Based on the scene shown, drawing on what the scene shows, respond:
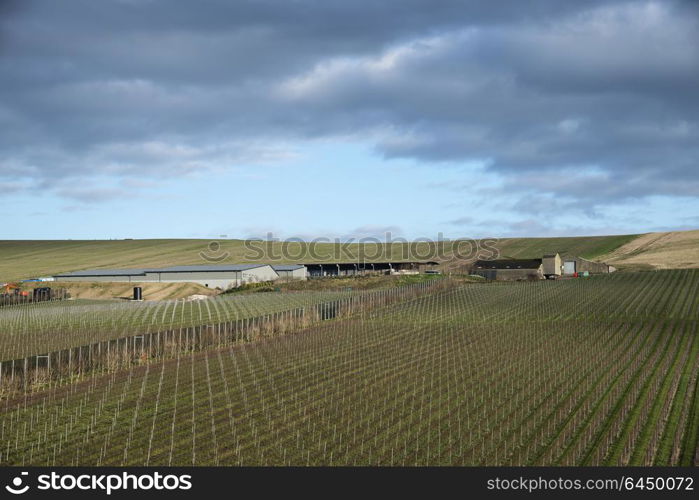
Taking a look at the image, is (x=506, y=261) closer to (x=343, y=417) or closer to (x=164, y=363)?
(x=164, y=363)

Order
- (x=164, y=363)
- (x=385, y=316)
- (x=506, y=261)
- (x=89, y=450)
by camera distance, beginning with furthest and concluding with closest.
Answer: (x=506, y=261)
(x=385, y=316)
(x=164, y=363)
(x=89, y=450)

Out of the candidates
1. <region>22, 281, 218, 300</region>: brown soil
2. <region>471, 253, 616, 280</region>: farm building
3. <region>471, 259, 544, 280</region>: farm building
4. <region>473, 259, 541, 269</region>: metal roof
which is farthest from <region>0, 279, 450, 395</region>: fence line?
<region>473, 259, 541, 269</region>: metal roof

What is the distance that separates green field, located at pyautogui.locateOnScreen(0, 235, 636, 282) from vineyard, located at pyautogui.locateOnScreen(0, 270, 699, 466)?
375ft

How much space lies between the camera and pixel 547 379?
33.8 m

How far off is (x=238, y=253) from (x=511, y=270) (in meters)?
89.2

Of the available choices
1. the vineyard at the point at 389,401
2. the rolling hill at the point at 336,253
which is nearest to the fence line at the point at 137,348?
the vineyard at the point at 389,401

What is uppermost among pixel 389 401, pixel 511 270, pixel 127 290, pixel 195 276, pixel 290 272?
pixel 511 270

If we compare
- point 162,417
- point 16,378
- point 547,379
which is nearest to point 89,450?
point 162,417

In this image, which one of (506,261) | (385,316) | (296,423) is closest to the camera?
(296,423)

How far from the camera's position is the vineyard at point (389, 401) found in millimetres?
21703

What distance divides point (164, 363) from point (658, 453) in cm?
2519

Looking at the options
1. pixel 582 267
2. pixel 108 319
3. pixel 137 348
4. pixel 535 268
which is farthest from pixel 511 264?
pixel 137 348

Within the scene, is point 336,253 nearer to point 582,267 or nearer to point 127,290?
point 582,267

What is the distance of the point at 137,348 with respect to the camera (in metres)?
39.4
